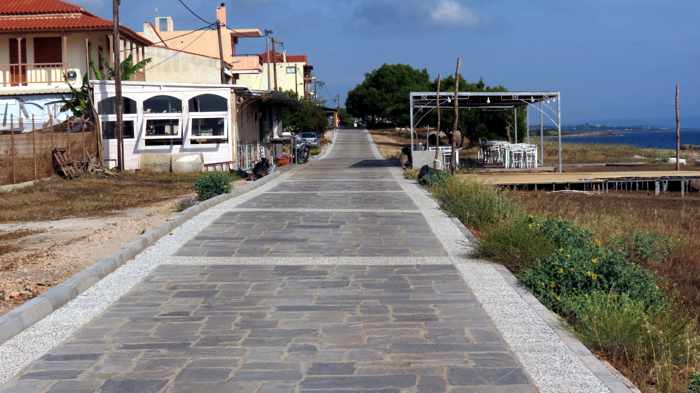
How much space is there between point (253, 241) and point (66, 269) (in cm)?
314

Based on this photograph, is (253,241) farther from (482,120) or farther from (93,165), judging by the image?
(482,120)

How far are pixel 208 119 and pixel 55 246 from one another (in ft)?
72.1

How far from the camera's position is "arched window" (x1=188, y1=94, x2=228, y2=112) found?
33500 millimetres

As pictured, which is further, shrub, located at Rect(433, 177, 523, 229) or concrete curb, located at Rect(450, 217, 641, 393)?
shrub, located at Rect(433, 177, 523, 229)

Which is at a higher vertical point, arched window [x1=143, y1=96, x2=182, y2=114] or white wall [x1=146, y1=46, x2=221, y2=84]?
white wall [x1=146, y1=46, x2=221, y2=84]

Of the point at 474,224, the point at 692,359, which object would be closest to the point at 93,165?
the point at 474,224

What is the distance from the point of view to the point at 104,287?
29.9 ft

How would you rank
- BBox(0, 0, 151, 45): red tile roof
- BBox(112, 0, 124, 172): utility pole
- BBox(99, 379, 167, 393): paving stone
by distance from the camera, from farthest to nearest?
BBox(0, 0, 151, 45): red tile roof, BBox(112, 0, 124, 172): utility pole, BBox(99, 379, 167, 393): paving stone

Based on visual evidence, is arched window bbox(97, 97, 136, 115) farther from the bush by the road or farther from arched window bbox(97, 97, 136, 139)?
the bush by the road

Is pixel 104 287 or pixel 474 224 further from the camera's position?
pixel 474 224

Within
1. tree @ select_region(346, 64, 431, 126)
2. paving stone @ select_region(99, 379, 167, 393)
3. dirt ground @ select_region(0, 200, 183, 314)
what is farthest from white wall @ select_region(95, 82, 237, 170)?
tree @ select_region(346, 64, 431, 126)

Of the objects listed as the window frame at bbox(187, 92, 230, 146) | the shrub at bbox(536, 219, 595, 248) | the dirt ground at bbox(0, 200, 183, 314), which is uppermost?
the window frame at bbox(187, 92, 230, 146)

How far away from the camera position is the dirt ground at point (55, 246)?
30.1 ft

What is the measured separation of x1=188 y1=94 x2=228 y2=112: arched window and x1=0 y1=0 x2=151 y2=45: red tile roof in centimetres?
761
